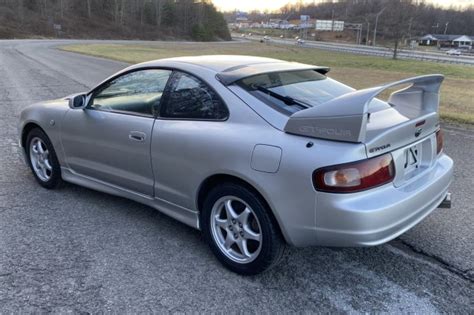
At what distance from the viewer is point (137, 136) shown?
368 cm

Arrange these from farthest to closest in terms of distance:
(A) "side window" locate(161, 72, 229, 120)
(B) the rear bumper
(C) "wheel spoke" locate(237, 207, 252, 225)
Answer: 1. (A) "side window" locate(161, 72, 229, 120)
2. (C) "wheel spoke" locate(237, 207, 252, 225)
3. (B) the rear bumper

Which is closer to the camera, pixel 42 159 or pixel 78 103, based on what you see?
pixel 78 103

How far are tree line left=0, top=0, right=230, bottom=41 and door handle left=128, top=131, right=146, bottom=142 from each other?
73580mm

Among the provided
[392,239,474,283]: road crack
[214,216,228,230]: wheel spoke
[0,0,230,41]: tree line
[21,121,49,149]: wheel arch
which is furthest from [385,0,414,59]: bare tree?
[214,216,228,230]: wheel spoke

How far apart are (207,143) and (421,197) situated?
1530 millimetres

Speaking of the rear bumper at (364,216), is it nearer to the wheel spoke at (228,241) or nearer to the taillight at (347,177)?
the taillight at (347,177)

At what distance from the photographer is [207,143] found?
3.19 metres

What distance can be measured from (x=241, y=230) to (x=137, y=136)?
48.8 inches

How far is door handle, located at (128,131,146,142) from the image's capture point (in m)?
3.64

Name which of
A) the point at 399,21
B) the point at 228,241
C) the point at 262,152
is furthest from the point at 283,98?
the point at 399,21

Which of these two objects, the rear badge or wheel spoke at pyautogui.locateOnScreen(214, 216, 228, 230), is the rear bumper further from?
wheel spoke at pyautogui.locateOnScreen(214, 216, 228, 230)

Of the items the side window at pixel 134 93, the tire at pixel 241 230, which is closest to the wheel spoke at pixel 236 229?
the tire at pixel 241 230

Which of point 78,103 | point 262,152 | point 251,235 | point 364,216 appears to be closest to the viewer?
point 364,216

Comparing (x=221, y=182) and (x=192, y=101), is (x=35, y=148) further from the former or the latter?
(x=221, y=182)
